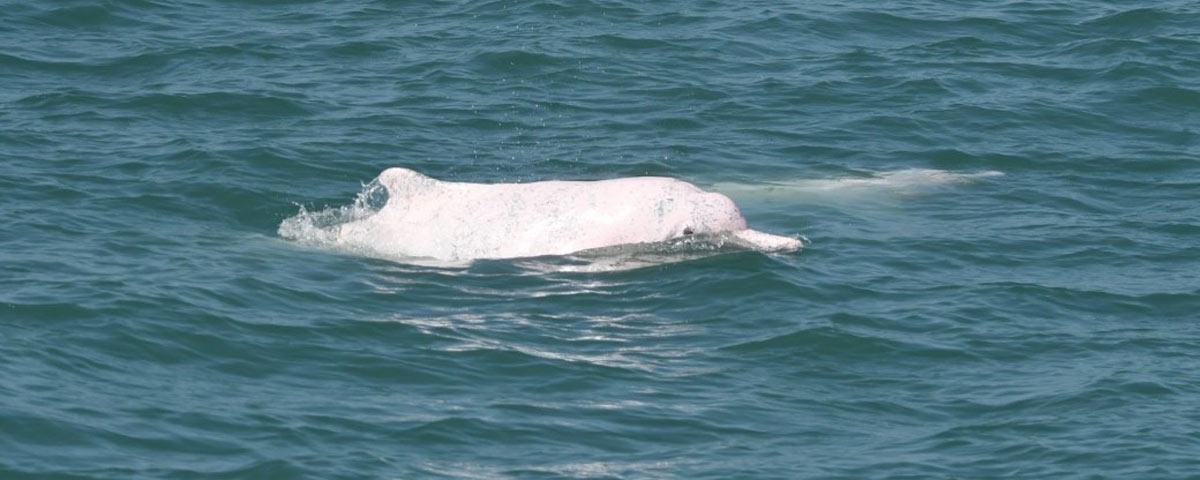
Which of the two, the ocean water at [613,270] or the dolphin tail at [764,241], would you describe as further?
the dolphin tail at [764,241]

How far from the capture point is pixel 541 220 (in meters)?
21.0

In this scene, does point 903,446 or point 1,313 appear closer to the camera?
point 903,446

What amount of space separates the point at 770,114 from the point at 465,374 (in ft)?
39.2

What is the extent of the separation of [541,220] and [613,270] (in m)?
1.16

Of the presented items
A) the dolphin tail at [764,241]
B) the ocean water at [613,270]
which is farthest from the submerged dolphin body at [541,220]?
the ocean water at [613,270]

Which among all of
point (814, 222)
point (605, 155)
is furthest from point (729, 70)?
point (814, 222)

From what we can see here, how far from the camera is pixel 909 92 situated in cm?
2920

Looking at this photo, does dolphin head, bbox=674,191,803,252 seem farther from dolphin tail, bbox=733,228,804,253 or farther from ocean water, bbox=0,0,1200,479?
ocean water, bbox=0,0,1200,479

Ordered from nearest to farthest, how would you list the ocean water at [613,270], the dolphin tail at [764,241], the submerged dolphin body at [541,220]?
the ocean water at [613,270]
the dolphin tail at [764,241]
the submerged dolphin body at [541,220]

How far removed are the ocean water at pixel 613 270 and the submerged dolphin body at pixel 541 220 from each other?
0.48 m

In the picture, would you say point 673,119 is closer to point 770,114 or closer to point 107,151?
point 770,114

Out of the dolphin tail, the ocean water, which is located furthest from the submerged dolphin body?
the ocean water

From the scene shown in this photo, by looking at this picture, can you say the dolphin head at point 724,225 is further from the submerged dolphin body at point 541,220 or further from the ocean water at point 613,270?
the ocean water at point 613,270

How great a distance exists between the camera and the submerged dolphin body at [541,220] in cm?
2081
